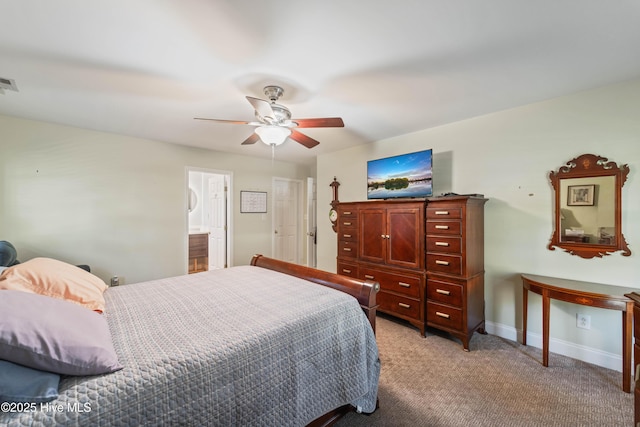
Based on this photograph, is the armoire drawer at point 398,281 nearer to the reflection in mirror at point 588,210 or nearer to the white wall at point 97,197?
the reflection in mirror at point 588,210

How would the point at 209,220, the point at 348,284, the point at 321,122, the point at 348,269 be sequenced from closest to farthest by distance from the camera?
the point at 348,284, the point at 321,122, the point at 348,269, the point at 209,220

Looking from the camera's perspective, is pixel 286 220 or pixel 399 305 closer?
pixel 399 305

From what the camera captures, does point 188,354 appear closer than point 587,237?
Yes

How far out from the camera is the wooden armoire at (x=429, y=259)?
94.4 inches

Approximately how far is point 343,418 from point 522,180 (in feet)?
8.60

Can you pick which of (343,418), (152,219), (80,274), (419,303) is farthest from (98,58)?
(419,303)

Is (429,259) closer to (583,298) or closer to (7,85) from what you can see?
(583,298)

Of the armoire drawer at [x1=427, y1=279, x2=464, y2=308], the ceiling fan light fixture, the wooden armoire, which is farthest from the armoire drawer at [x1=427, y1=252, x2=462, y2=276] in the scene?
the ceiling fan light fixture

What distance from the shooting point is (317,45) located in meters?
1.58

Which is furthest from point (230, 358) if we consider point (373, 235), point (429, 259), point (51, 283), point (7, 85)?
point (7, 85)

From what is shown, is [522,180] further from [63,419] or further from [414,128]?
[63,419]

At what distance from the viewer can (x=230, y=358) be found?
105 cm

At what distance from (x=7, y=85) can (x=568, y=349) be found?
208 inches

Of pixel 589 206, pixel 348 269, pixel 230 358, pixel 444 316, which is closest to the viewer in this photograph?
pixel 230 358
